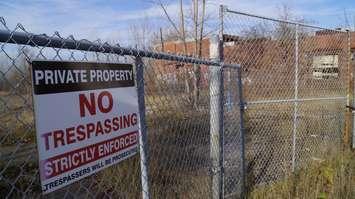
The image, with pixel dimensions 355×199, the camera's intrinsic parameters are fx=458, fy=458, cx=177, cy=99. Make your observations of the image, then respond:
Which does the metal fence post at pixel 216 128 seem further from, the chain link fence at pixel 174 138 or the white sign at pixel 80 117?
the white sign at pixel 80 117

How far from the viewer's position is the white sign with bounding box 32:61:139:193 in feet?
7.12

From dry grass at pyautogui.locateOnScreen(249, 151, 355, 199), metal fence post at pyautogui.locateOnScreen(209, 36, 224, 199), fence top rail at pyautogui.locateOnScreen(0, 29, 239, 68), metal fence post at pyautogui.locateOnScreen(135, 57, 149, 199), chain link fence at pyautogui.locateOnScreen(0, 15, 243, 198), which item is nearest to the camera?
fence top rail at pyautogui.locateOnScreen(0, 29, 239, 68)

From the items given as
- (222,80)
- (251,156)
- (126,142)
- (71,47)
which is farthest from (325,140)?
(71,47)

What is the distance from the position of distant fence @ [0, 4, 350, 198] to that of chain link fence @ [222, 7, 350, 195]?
2 centimetres

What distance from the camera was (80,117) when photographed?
2422 millimetres

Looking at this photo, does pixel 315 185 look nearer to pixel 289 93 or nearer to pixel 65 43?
pixel 289 93

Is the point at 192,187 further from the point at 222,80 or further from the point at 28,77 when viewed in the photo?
the point at 28,77

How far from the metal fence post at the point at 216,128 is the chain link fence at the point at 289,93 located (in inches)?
14.1

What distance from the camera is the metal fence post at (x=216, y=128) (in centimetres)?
476

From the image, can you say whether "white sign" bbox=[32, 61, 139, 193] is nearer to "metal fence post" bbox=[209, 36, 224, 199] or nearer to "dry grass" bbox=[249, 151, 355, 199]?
"metal fence post" bbox=[209, 36, 224, 199]

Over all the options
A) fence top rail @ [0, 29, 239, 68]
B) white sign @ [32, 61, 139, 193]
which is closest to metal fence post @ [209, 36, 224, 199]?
fence top rail @ [0, 29, 239, 68]

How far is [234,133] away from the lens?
550cm

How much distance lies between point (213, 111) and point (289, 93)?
2.65m

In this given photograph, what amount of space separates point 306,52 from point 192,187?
3.77 metres
